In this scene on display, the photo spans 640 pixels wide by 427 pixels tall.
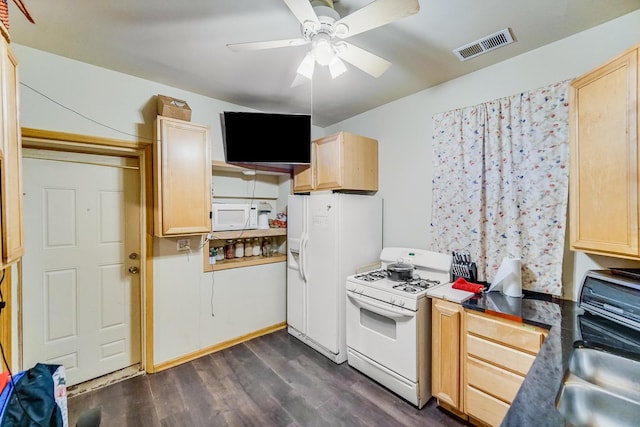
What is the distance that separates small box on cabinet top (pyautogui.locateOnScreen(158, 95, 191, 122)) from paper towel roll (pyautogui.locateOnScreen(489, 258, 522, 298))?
284cm

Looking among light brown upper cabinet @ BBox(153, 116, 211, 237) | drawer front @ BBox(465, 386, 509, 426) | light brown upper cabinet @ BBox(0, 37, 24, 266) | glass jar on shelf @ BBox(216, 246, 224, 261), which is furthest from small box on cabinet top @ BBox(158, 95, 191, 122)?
drawer front @ BBox(465, 386, 509, 426)

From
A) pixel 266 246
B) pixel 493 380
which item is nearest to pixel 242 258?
pixel 266 246

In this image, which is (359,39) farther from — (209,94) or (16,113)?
(16,113)

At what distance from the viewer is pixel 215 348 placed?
9.48ft

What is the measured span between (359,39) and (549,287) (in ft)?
7.10

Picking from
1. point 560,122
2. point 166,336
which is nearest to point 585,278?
point 560,122

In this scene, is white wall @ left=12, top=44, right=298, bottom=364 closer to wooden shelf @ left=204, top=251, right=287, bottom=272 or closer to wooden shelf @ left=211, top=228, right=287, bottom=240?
wooden shelf @ left=204, top=251, right=287, bottom=272

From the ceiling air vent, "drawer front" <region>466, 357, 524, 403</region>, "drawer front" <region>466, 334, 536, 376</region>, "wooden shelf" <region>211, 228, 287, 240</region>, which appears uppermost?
the ceiling air vent

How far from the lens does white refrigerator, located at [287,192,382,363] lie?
266cm

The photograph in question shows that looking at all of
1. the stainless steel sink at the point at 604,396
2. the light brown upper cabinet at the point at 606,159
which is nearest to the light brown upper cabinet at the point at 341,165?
the light brown upper cabinet at the point at 606,159

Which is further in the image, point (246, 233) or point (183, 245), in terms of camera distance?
point (246, 233)

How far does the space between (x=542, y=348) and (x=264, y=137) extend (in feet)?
8.80

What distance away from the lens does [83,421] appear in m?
0.92

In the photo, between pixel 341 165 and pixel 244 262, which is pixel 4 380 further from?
pixel 341 165
